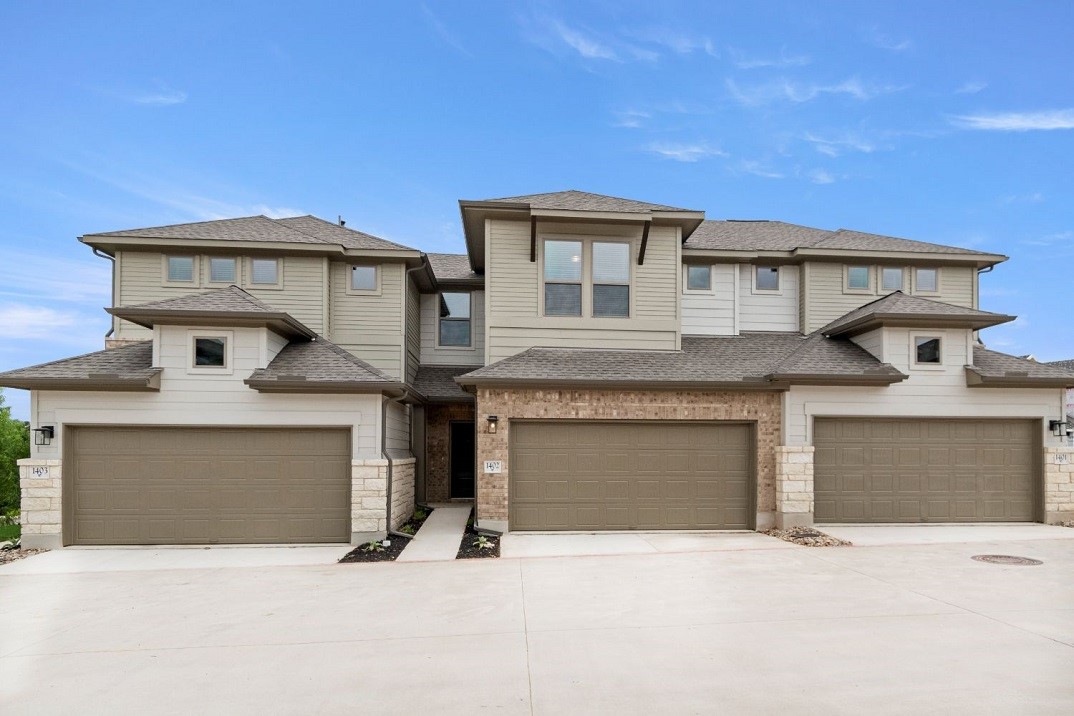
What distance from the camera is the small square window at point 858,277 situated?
15.9 m

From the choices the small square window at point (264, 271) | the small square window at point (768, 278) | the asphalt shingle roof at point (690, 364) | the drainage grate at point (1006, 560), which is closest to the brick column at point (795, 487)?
the asphalt shingle roof at point (690, 364)

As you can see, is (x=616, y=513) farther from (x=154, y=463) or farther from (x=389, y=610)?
(x=154, y=463)

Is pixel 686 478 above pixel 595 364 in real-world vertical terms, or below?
below

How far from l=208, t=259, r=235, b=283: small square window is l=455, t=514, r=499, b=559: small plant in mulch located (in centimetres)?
→ 878

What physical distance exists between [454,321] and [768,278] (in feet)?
28.8

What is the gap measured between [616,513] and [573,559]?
233 cm

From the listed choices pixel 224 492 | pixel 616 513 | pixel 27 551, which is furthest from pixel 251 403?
pixel 616 513

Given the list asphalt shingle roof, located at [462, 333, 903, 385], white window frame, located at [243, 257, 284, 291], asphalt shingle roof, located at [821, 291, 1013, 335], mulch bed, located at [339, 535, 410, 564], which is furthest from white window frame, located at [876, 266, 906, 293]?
white window frame, located at [243, 257, 284, 291]

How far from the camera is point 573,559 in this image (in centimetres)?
967

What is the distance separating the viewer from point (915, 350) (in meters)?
12.4

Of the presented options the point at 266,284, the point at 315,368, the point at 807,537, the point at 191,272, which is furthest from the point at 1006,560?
the point at 191,272

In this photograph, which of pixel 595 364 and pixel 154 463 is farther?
pixel 595 364

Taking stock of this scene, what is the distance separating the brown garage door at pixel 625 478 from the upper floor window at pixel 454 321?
6.47 meters

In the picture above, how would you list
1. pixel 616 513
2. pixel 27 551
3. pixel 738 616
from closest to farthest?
pixel 738 616
pixel 27 551
pixel 616 513
